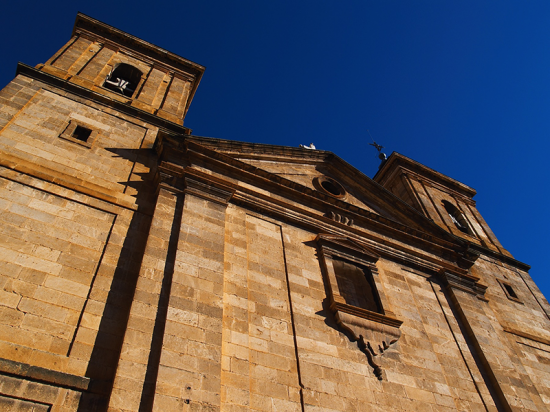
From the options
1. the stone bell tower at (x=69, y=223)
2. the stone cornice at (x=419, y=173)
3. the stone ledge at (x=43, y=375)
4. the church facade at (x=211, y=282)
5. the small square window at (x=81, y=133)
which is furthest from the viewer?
the stone cornice at (x=419, y=173)

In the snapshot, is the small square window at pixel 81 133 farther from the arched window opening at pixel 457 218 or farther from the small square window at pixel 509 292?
the arched window opening at pixel 457 218

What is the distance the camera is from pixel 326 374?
9.11 metres

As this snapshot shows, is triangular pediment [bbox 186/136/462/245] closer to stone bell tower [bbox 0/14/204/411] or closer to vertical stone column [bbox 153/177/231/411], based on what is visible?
stone bell tower [bbox 0/14/204/411]

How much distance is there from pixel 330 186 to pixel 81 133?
8206mm

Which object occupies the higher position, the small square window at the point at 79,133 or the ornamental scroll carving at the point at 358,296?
the small square window at the point at 79,133

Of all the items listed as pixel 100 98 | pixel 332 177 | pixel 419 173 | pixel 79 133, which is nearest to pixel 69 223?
pixel 79 133

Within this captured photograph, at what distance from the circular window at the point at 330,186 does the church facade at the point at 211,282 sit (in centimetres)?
8

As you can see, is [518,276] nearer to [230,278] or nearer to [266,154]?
[266,154]

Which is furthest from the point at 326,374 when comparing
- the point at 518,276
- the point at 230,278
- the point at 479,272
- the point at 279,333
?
the point at 518,276

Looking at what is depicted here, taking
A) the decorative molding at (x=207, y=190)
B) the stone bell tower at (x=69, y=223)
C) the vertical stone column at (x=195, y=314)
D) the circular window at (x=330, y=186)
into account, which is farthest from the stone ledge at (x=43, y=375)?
the circular window at (x=330, y=186)

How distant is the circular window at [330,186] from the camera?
15656 mm

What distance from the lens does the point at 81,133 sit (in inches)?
498

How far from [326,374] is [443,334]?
15.6ft

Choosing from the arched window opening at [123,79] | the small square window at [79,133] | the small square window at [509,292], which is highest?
the arched window opening at [123,79]
